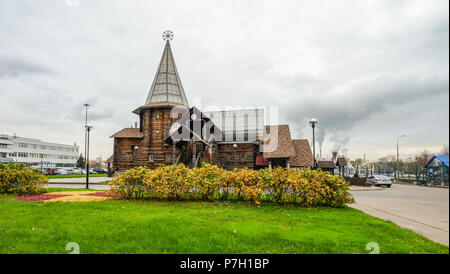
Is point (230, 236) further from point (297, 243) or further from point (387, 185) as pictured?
point (387, 185)

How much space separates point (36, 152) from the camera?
82.2m

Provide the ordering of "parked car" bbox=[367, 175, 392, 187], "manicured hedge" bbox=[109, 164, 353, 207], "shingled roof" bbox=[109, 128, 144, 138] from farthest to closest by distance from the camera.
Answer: "shingled roof" bbox=[109, 128, 144, 138] < "parked car" bbox=[367, 175, 392, 187] < "manicured hedge" bbox=[109, 164, 353, 207]

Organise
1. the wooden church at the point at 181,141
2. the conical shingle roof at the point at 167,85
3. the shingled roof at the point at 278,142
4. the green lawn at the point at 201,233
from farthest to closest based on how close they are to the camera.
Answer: the conical shingle roof at the point at 167,85
the wooden church at the point at 181,141
the shingled roof at the point at 278,142
the green lawn at the point at 201,233

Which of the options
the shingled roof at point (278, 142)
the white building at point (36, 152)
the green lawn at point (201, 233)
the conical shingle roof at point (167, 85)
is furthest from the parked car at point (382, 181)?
the white building at point (36, 152)

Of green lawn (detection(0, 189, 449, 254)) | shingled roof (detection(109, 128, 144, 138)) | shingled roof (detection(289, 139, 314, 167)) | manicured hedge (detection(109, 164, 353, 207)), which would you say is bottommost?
green lawn (detection(0, 189, 449, 254))

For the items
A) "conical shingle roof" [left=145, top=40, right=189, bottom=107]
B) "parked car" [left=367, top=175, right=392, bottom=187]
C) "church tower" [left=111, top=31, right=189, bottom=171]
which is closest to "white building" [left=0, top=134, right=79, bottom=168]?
"church tower" [left=111, top=31, right=189, bottom=171]

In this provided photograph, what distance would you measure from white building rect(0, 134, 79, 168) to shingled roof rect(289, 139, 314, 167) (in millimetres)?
60276

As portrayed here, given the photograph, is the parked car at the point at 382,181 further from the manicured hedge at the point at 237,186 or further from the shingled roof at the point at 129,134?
the shingled roof at the point at 129,134

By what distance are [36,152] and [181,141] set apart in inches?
3055

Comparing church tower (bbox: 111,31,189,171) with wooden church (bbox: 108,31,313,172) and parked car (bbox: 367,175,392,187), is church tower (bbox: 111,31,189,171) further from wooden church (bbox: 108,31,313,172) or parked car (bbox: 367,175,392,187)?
parked car (bbox: 367,175,392,187)

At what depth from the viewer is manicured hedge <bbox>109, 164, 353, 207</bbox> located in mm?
9891

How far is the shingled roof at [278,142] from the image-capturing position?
28734 mm

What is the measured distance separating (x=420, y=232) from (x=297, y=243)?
3.73m
